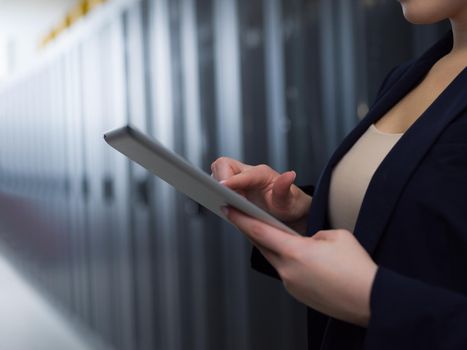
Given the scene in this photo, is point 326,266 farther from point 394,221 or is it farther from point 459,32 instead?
point 459,32

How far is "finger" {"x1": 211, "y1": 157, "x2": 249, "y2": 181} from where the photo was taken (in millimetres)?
913

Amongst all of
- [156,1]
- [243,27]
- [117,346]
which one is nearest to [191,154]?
[243,27]

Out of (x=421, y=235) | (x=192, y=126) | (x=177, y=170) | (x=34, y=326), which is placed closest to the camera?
(x=177, y=170)

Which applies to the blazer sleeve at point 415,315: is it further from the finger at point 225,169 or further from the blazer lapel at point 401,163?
the finger at point 225,169

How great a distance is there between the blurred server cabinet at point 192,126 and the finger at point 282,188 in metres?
0.96

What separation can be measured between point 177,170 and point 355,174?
34 cm

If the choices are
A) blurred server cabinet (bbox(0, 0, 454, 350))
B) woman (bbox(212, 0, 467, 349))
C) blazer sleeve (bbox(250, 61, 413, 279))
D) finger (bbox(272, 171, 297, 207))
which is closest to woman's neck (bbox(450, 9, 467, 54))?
woman (bbox(212, 0, 467, 349))

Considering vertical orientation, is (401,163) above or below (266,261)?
above

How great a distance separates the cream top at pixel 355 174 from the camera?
2.71ft

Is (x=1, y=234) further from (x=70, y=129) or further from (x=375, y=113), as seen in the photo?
(x=375, y=113)

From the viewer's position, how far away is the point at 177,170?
23.7 inches

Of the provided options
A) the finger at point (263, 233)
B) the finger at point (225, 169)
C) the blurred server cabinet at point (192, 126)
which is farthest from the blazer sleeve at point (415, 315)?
the blurred server cabinet at point (192, 126)

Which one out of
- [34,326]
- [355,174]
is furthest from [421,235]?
[34,326]

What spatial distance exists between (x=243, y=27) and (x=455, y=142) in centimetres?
184
